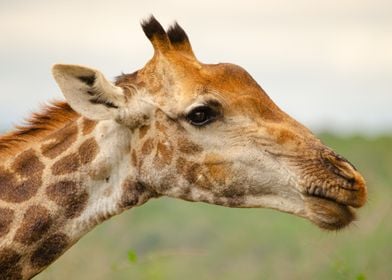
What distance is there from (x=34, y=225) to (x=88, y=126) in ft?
4.74

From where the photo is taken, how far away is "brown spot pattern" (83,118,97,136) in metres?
16.1

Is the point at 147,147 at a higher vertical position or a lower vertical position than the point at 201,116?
lower

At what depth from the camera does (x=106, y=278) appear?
30156mm

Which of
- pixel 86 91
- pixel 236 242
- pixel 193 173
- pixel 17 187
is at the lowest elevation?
pixel 236 242

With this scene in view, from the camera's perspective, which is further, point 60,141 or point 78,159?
point 60,141

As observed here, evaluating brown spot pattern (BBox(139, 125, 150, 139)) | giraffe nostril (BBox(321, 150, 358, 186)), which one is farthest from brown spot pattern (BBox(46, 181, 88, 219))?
giraffe nostril (BBox(321, 150, 358, 186))

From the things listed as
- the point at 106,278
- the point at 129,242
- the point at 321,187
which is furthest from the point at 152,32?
the point at 129,242

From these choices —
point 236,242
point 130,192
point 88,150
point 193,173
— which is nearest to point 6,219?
point 88,150

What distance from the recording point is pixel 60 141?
1611cm

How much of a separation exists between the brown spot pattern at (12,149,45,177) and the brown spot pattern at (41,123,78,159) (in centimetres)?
14

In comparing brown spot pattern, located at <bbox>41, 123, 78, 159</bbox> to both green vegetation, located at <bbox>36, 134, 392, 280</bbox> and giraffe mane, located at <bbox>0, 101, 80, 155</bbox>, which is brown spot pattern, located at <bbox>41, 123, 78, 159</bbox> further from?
green vegetation, located at <bbox>36, 134, 392, 280</bbox>

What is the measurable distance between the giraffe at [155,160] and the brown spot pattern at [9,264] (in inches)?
0.5

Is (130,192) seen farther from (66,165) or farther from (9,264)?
(9,264)

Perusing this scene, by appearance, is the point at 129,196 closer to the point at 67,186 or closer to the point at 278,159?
the point at 67,186
